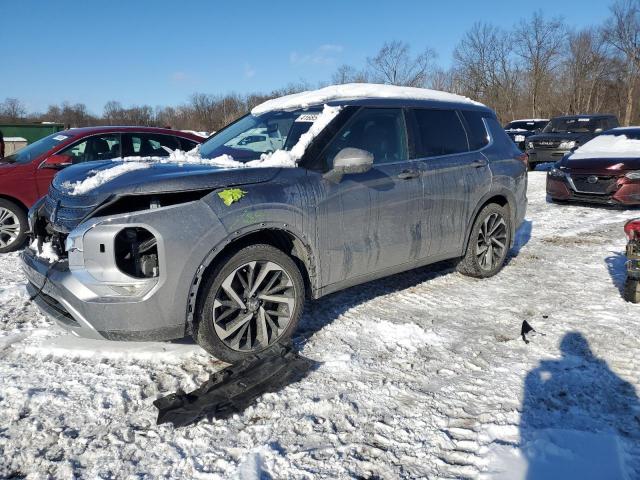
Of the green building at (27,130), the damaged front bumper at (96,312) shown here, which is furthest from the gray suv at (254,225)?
the green building at (27,130)

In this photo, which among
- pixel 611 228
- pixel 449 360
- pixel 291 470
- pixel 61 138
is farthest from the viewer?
pixel 611 228

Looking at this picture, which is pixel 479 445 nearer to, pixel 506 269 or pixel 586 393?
pixel 586 393

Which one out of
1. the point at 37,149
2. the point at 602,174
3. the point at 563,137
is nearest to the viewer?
the point at 37,149

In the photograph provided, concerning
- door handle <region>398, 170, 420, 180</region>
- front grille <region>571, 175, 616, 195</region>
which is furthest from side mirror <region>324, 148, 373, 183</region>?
front grille <region>571, 175, 616, 195</region>

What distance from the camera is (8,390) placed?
305 centimetres

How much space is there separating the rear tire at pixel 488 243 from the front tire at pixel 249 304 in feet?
7.62

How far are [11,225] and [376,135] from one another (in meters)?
5.13

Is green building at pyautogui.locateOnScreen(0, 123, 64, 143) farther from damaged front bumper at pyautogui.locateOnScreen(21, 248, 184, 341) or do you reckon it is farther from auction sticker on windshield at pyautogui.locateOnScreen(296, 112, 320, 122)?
damaged front bumper at pyautogui.locateOnScreen(21, 248, 184, 341)

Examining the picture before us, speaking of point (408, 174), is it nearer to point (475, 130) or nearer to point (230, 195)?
point (475, 130)

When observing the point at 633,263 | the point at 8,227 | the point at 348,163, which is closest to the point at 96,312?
the point at 348,163

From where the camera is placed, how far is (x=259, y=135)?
14.1 ft

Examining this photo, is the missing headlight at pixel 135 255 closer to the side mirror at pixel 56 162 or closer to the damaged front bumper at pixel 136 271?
the damaged front bumper at pixel 136 271

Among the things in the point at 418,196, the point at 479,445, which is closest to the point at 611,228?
the point at 418,196

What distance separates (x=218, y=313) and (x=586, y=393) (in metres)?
2.29
